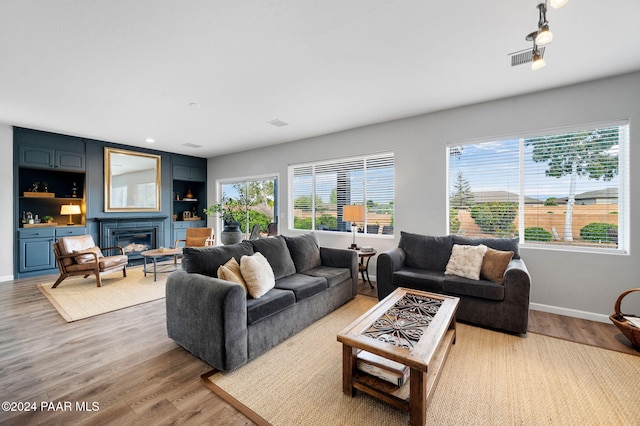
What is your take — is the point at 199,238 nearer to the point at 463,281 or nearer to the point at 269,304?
the point at 269,304

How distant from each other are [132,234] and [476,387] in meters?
6.99

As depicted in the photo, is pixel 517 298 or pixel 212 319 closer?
pixel 212 319

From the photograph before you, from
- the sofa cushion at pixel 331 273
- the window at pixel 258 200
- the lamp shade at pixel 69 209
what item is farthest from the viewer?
the window at pixel 258 200

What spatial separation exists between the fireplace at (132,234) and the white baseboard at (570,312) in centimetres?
728

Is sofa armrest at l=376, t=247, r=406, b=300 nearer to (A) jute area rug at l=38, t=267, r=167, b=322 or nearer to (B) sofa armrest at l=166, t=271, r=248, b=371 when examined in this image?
(B) sofa armrest at l=166, t=271, r=248, b=371

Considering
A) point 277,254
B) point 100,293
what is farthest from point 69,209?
point 277,254

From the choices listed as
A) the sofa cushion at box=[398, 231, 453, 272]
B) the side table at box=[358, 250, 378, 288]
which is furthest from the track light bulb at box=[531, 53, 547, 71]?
the side table at box=[358, 250, 378, 288]

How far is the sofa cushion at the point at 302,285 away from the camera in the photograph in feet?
9.14

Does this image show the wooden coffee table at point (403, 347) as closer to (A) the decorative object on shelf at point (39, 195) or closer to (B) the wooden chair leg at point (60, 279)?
(B) the wooden chair leg at point (60, 279)

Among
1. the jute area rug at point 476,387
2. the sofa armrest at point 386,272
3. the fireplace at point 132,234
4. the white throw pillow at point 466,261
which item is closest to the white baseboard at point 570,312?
the jute area rug at point 476,387

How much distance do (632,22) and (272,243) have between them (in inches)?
149

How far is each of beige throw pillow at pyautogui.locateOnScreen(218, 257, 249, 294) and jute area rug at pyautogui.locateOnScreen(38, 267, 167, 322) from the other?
2007mm

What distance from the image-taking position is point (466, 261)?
10.2ft

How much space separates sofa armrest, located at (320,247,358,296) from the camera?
12.2 feet
